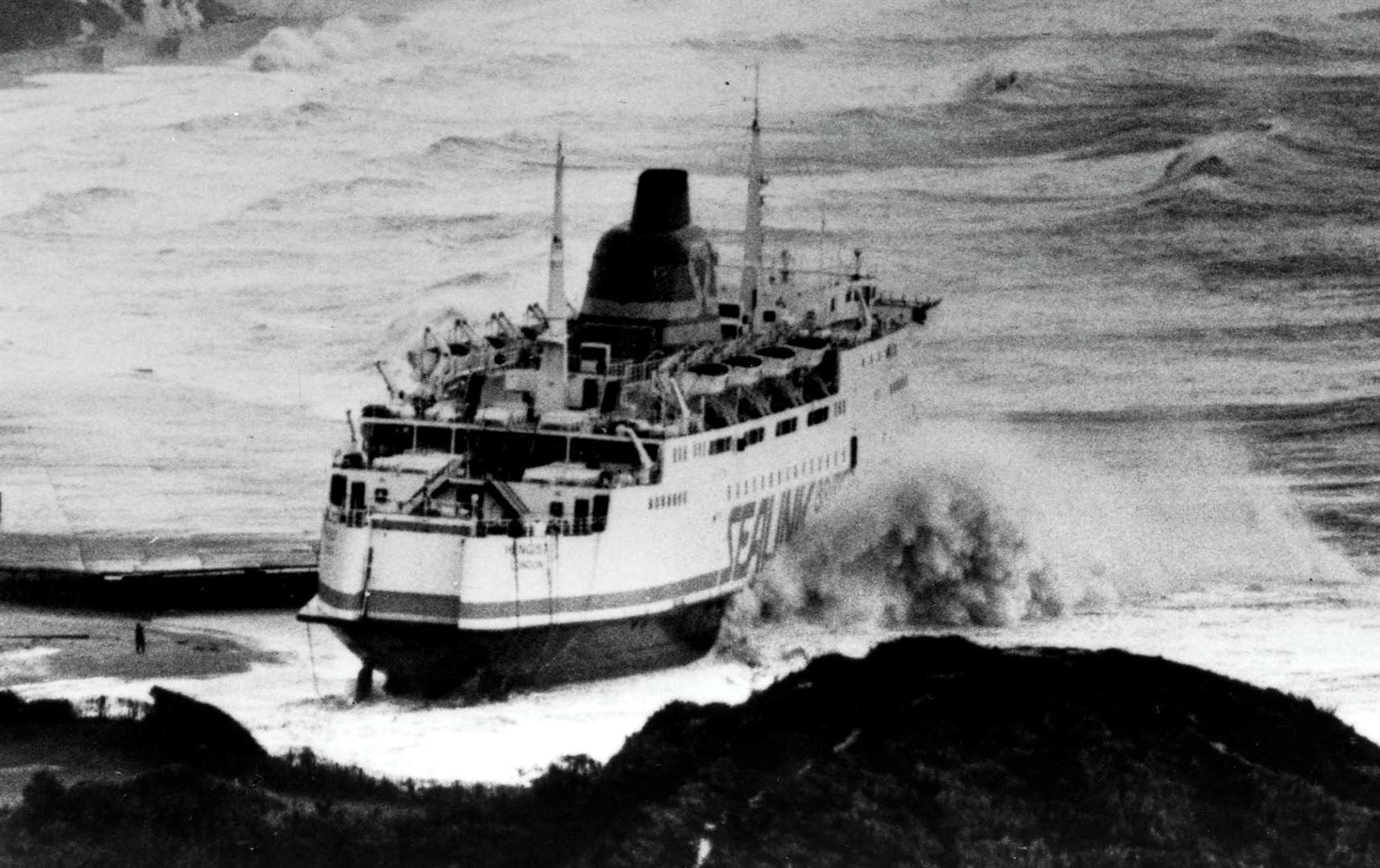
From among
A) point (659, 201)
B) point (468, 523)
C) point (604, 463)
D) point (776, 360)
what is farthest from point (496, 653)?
point (659, 201)

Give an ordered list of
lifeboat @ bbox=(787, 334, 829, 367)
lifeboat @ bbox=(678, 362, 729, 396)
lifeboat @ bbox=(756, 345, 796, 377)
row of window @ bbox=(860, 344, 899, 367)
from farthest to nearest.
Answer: row of window @ bbox=(860, 344, 899, 367) < lifeboat @ bbox=(787, 334, 829, 367) < lifeboat @ bbox=(756, 345, 796, 377) < lifeboat @ bbox=(678, 362, 729, 396)

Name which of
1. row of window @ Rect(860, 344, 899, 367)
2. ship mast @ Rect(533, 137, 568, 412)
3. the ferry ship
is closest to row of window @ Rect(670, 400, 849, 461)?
the ferry ship

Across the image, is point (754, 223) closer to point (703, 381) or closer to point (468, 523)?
point (703, 381)

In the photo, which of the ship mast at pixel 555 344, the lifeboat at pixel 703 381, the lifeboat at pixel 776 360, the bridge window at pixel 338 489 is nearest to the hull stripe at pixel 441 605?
the bridge window at pixel 338 489

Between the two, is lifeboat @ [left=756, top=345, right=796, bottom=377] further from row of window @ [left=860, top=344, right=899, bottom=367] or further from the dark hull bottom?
the dark hull bottom

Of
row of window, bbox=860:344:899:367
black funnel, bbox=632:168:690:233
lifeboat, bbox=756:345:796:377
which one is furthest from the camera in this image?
row of window, bbox=860:344:899:367

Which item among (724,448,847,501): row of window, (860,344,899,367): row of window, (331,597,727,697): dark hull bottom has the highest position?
(860,344,899,367): row of window
